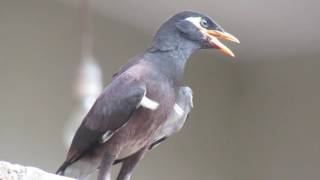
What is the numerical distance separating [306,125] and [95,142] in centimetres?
209

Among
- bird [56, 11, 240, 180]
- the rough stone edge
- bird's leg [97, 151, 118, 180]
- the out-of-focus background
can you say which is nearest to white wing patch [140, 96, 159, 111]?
bird [56, 11, 240, 180]

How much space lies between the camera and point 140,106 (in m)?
1.31

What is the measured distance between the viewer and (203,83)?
3354 millimetres

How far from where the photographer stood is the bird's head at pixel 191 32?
1.42 metres

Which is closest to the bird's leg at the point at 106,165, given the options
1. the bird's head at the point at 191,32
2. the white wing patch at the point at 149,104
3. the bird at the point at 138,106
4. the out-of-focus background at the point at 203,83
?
the bird at the point at 138,106

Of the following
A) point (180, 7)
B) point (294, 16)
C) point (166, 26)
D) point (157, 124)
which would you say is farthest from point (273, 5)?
point (157, 124)

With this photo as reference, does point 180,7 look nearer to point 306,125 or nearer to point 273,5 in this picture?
point 273,5

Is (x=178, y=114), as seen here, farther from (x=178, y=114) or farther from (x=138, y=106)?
(x=138, y=106)

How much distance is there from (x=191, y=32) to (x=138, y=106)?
0.20 meters

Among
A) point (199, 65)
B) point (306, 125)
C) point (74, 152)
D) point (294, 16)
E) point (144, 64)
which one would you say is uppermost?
point (144, 64)

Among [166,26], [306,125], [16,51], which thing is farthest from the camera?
[306,125]

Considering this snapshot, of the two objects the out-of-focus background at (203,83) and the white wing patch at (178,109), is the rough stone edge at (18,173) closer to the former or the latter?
the white wing patch at (178,109)

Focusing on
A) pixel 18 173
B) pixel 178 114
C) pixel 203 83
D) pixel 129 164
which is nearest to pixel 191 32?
pixel 178 114

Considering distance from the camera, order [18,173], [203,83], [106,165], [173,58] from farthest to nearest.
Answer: [203,83]
[173,58]
[106,165]
[18,173]
